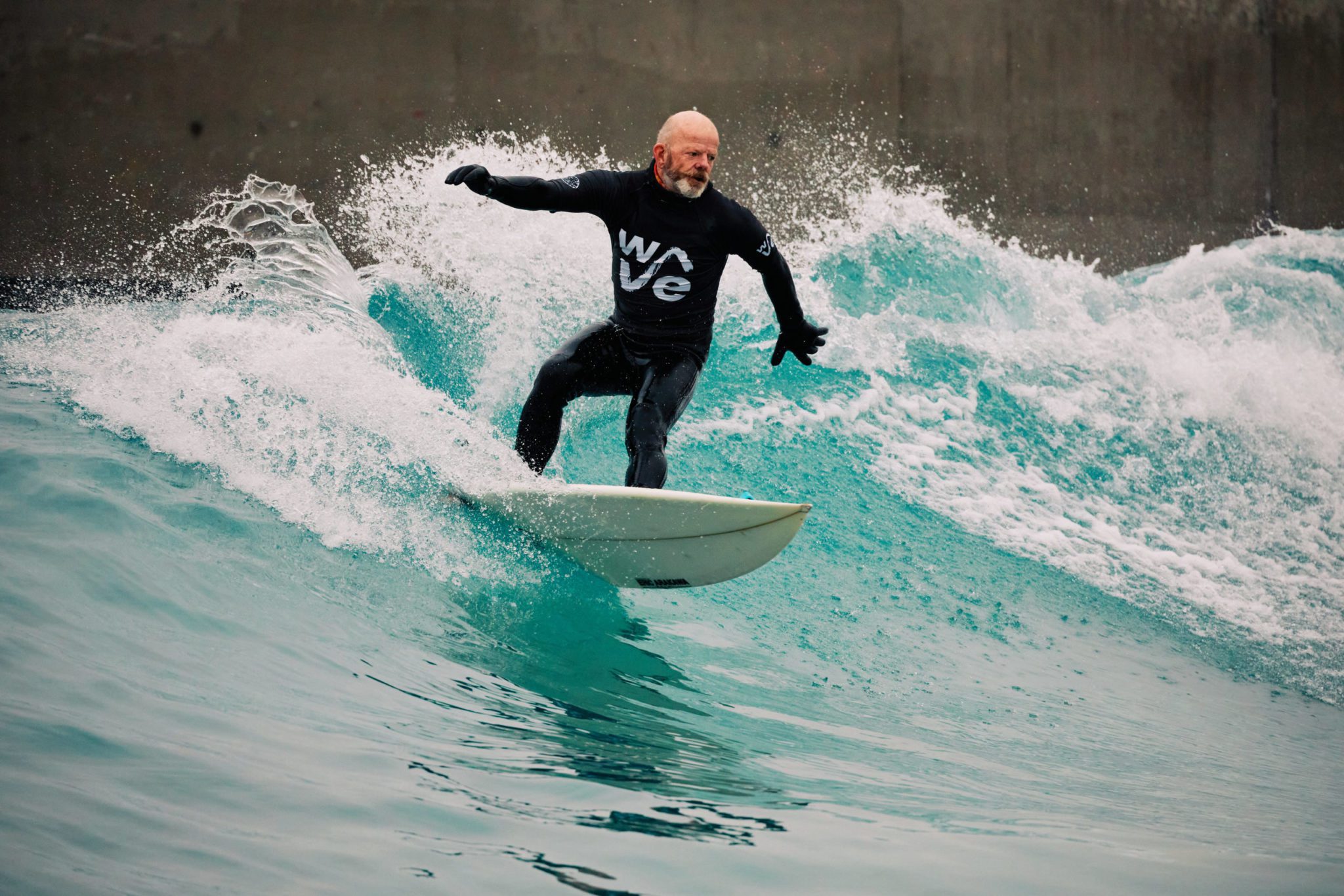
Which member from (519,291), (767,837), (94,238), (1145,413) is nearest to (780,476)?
(519,291)

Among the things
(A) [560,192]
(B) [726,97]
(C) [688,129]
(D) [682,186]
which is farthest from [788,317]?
(B) [726,97]

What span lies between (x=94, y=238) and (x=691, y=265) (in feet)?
20.5

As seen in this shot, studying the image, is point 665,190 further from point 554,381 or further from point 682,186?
point 554,381

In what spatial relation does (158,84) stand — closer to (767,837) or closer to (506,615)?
(506,615)

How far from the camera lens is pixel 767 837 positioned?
1.95 metres

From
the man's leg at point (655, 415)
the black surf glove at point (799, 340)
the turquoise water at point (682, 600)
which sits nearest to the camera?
the turquoise water at point (682, 600)

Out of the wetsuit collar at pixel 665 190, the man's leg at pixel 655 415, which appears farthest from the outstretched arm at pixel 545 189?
the man's leg at pixel 655 415

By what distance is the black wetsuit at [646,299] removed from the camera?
11.3ft

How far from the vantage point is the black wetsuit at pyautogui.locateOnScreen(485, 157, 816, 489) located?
345 centimetres

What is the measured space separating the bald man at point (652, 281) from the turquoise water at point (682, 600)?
411 millimetres

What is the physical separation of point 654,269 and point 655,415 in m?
0.48

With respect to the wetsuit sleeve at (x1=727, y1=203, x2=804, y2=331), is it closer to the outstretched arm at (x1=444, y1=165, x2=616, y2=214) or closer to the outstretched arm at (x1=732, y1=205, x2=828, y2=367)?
the outstretched arm at (x1=732, y1=205, x2=828, y2=367)

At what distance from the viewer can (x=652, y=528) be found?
329cm

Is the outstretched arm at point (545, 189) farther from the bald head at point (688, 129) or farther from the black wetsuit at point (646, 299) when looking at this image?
the bald head at point (688, 129)
